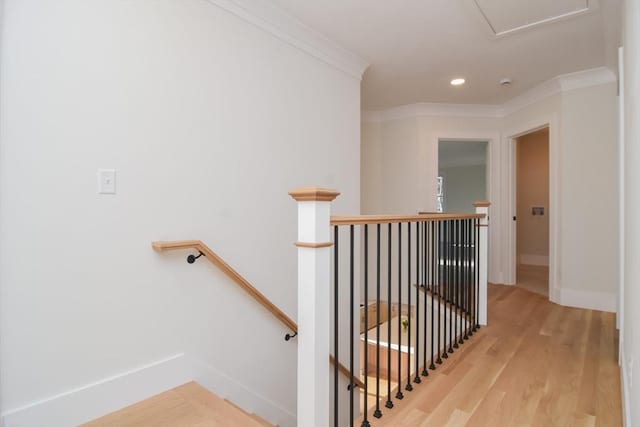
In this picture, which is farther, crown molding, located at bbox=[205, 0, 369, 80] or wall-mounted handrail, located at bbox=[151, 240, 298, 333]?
crown molding, located at bbox=[205, 0, 369, 80]

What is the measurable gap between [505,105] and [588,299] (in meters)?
2.58

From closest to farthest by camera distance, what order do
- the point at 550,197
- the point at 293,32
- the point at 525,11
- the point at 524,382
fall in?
the point at 524,382 → the point at 525,11 → the point at 293,32 → the point at 550,197

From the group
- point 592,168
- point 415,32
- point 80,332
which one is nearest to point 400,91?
point 415,32

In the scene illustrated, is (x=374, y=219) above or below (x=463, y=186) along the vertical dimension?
below

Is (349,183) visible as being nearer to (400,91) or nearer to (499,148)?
(400,91)

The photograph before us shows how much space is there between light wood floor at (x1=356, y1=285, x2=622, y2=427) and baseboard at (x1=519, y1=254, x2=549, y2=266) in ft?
12.4

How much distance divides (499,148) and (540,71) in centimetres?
132

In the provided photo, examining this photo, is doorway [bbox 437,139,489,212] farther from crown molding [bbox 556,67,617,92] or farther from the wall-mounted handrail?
the wall-mounted handrail

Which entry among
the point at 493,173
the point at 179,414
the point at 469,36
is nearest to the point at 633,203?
the point at 469,36

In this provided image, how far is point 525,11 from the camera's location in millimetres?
2475

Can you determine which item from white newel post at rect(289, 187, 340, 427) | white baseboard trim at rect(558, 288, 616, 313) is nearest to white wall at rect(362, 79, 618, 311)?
white baseboard trim at rect(558, 288, 616, 313)

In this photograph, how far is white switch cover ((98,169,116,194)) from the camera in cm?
164

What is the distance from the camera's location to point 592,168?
11.5 feet

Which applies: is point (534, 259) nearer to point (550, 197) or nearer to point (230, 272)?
point (550, 197)
